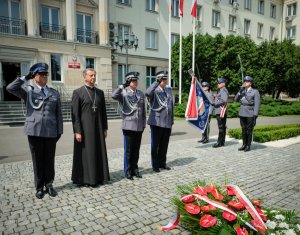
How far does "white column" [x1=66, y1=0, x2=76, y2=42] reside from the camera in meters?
21.2

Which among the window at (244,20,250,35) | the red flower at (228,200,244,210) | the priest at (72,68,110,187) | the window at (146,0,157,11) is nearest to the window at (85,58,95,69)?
the window at (146,0,157,11)

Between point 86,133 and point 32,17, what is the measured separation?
1805cm

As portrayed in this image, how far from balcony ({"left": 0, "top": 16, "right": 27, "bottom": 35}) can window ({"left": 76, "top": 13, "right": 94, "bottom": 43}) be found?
168 inches

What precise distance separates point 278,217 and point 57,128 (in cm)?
359

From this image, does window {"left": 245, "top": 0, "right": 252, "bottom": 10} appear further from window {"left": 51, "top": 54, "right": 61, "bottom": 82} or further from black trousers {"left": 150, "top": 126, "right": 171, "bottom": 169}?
black trousers {"left": 150, "top": 126, "right": 171, "bottom": 169}

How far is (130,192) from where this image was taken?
488cm

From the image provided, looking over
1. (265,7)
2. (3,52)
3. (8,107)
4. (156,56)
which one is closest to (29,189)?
(8,107)

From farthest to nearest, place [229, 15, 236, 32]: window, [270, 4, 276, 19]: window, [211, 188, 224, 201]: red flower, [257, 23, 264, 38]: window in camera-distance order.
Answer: [270, 4, 276, 19]: window → [257, 23, 264, 38]: window → [229, 15, 236, 32]: window → [211, 188, 224, 201]: red flower

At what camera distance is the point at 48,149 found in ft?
15.4

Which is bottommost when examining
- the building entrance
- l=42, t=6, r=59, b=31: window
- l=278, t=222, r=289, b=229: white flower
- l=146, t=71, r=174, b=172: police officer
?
l=278, t=222, r=289, b=229: white flower

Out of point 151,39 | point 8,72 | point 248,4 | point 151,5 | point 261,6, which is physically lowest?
point 8,72

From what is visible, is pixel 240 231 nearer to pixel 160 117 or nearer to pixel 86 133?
pixel 86 133

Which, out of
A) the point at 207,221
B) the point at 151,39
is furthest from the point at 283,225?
the point at 151,39

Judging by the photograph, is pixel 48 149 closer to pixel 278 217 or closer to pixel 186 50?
pixel 278 217
